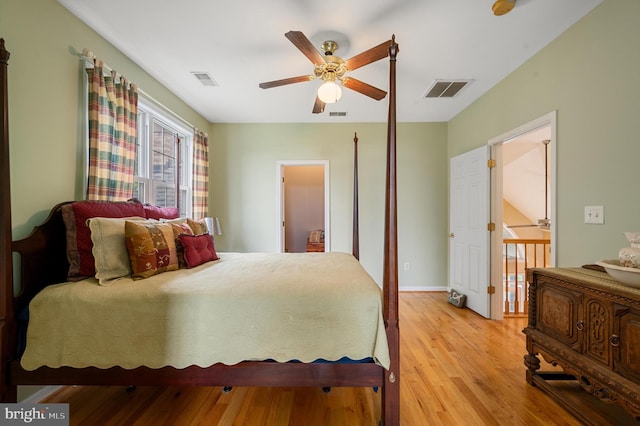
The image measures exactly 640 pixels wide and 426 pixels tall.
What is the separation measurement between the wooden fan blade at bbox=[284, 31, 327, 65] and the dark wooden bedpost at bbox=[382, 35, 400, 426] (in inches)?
26.5

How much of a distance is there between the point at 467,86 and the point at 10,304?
13.7 ft

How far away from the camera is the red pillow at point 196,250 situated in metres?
1.95

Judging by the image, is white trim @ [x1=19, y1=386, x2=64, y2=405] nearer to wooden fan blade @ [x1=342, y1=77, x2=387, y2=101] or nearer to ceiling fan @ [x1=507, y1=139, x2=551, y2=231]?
wooden fan blade @ [x1=342, y1=77, x2=387, y2=101]

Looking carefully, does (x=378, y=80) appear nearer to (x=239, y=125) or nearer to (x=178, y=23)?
(x=178, y=23)

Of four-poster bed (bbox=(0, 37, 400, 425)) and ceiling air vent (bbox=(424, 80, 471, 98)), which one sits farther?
ceiling air vent (bbox=(424, 80, 471, 98))

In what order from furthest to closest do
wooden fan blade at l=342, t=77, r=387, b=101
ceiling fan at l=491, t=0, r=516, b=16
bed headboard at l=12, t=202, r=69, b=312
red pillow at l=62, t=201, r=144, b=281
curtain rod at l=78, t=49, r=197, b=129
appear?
wooden fan blade at l=342, t=77, r=387, b=101
curtain rod at l=78, t=49, r=197, b=129
ceiling fan at l=491, t=0, r=516, b=16
red pillow at l=62, t=201, r=144, b=281
bed headboard at l=12, t=202, r=69, b=312

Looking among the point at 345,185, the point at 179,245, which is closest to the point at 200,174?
the point at 179,245

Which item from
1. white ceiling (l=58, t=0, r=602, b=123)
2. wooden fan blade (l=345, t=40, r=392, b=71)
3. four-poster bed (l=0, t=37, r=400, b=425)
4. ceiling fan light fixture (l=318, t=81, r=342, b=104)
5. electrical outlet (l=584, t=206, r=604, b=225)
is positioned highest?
white ceiling (l=58, t=0, r=602, b=123)

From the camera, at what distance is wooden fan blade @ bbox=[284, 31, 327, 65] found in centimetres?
165

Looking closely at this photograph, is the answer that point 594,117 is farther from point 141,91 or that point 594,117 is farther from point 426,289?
point 141,91

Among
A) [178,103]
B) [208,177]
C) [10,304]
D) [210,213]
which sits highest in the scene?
[178,103]

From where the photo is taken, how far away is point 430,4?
1.78 meters

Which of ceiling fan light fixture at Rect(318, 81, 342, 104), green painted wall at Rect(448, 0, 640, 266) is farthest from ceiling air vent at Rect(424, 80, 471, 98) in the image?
ceiling fan light fixture at Rect(318, 81, 342, 104)

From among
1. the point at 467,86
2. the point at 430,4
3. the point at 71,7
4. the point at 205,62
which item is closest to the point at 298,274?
the point at 430,4
